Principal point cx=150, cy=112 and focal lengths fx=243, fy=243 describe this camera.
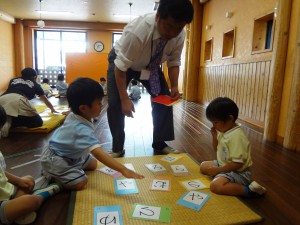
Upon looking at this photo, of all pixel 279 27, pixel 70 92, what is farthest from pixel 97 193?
pixel 279 27

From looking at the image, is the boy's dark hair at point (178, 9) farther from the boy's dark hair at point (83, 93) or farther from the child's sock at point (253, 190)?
the child's sock at point (253, 190)

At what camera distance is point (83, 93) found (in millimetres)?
1196

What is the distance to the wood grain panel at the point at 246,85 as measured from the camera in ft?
9.82

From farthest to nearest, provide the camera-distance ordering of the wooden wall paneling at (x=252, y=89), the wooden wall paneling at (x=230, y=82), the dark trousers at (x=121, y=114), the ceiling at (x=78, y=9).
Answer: the ceiling at (x=78, y=9), the wooden wall paneling at (x=230, y=82), the wooden wall paneling at (x=252, y=89), the dark trousers at (x=121, y=114)

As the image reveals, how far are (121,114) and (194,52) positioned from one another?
426 centimetres

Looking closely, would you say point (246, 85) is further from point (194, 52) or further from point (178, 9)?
point (178, 9)

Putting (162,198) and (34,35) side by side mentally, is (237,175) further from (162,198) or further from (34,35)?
(34,35)

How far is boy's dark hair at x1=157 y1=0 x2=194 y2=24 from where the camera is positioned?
3.84 ft

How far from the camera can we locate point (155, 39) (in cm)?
152

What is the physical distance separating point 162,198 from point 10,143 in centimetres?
160

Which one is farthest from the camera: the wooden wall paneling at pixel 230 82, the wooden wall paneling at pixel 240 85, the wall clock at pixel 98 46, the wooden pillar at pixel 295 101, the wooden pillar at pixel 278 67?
the wall clock at pixel 98 46

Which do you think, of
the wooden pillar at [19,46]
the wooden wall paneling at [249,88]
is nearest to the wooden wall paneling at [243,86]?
the wooden wall paneling at [249,88]

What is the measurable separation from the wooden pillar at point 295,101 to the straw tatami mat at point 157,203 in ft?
3.73

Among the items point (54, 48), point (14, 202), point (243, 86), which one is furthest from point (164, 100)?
point (54, 48)
